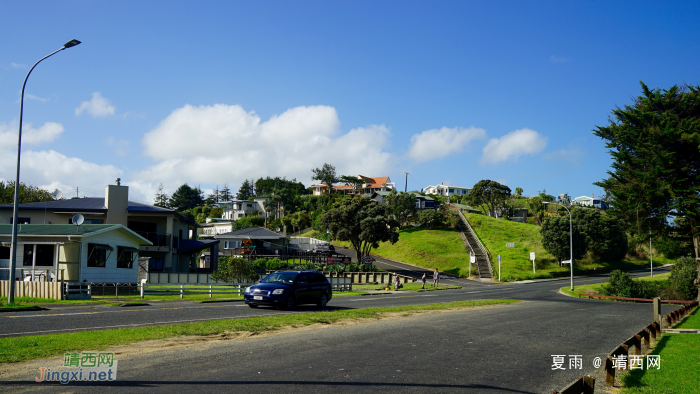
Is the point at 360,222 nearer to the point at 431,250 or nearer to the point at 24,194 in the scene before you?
the point at 431,250

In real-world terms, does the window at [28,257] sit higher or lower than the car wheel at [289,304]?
higher

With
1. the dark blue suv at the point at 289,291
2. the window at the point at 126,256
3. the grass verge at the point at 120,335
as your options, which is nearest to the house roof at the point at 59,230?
the window at the point at 126,256

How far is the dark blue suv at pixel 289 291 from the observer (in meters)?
20.3

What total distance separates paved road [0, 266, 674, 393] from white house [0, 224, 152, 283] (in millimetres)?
15093

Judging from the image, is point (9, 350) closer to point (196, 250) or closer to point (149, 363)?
point (149, 363)

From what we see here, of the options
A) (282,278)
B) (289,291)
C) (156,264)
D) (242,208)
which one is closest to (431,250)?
(156,264)

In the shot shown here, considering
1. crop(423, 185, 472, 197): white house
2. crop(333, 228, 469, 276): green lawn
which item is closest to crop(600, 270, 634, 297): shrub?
crop(333, 228, 469, 276): green lawn

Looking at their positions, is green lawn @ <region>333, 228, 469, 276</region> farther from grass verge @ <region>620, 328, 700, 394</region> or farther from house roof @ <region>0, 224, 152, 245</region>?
grass verge @ <region>620, 328, 700, 394</region>

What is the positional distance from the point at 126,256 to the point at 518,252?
187 ft

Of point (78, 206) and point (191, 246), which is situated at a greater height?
point (78, 206)

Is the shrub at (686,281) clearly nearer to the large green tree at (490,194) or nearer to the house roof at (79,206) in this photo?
the house roof at (79,206)

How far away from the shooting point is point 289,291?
2053cm

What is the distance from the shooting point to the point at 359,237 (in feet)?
213

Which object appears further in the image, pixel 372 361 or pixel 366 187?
pixel 366 187
